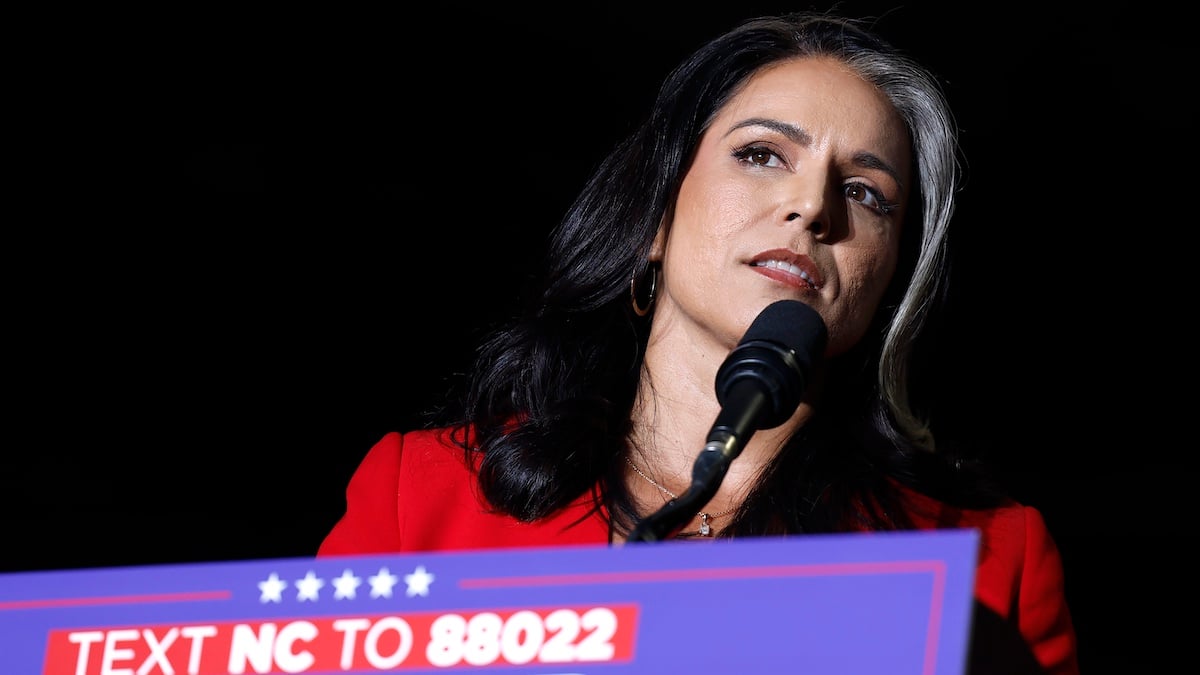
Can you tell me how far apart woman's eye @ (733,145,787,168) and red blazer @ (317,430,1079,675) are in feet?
1.63

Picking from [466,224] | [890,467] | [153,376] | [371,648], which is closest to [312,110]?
[466,224]

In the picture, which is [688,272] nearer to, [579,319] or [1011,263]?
[579,319]

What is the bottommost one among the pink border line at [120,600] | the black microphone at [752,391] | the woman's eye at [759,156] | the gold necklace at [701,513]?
the gold necklace at [701,513]

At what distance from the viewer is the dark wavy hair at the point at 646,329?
6.84 ft

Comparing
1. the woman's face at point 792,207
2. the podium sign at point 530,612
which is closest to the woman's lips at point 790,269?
the woman's face at point 792,207

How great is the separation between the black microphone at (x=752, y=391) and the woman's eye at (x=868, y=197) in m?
0.68

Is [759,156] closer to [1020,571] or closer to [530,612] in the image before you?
[1020,571]

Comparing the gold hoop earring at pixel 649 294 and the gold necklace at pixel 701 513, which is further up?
the gold hoop earring at pixel 649 294

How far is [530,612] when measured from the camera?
0.96m

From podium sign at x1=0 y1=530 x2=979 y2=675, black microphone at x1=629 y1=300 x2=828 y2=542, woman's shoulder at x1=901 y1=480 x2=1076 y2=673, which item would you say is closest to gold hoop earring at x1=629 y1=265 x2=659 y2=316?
woman's shoulder at x1=901 y1=480 x2=1076 y2=673

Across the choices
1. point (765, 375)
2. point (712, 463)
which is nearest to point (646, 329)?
point (765, 375)

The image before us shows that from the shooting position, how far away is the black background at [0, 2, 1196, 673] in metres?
2.61

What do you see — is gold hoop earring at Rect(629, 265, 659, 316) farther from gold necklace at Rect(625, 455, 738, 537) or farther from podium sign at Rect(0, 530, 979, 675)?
podium sign at Rect(0, 530, 979, 675)

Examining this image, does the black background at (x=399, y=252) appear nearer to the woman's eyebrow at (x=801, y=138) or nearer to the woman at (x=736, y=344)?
the woman at (x=736, y=344)
